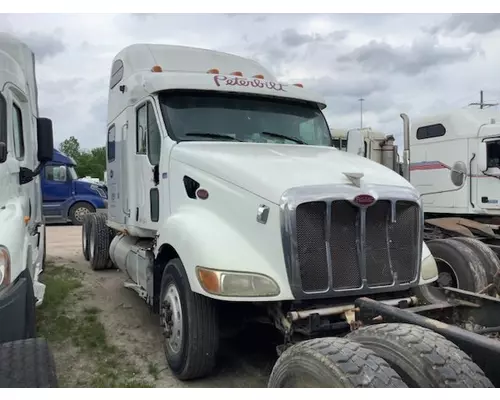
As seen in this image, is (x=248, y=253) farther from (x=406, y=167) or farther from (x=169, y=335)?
(x=406, y=167)

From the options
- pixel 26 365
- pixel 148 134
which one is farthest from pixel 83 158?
pixel 26 365

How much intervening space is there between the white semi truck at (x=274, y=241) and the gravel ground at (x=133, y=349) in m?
0.28

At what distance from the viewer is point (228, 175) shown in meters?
4.52

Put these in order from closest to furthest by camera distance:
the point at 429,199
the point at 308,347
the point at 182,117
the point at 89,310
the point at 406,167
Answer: the point at 308,347 → the point at 182,117 → the point at 406,167 → the point at 89,310 → the point at 429,199

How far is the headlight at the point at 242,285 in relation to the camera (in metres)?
3.95

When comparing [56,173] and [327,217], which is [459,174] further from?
[56,173]

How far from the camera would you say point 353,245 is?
4172 millimetres

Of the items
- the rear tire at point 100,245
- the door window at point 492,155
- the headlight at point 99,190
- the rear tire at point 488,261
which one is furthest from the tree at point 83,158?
the rear tire at point 488,261

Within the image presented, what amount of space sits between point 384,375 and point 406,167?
4.09 metres

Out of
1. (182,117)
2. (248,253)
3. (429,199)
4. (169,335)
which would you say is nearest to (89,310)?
(169,335)

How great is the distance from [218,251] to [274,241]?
1.48 ft

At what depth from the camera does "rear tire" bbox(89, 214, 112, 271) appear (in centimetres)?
938

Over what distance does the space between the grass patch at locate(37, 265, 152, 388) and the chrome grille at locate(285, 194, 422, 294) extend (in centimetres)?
178

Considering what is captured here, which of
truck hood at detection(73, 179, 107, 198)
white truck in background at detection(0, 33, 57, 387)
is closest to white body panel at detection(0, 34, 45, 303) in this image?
white truck in background at detection(0, 33, 57, 387)
